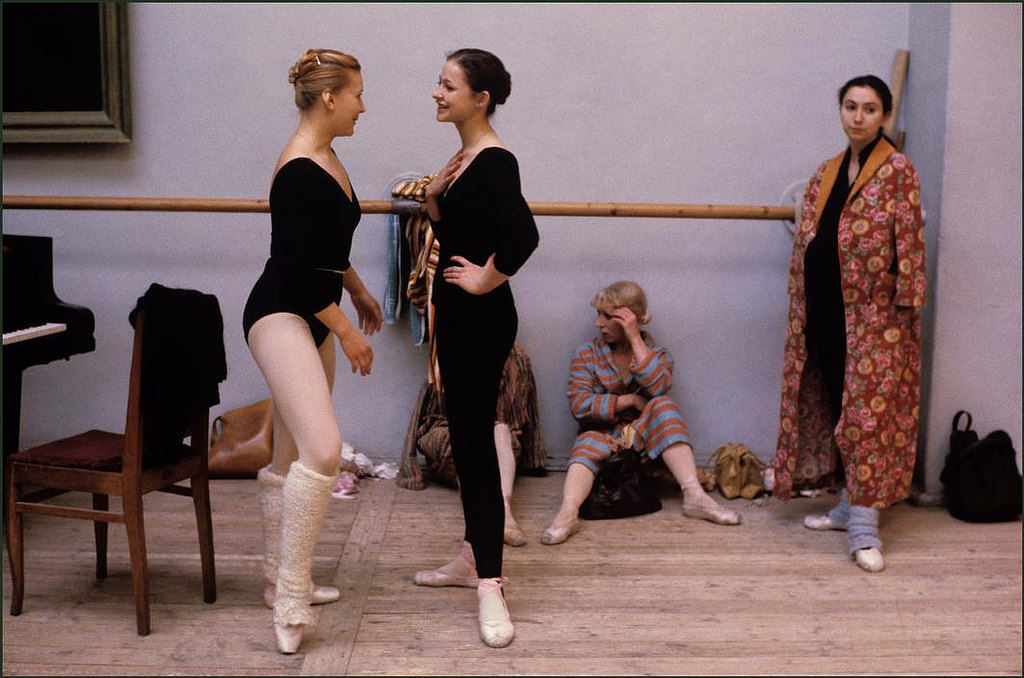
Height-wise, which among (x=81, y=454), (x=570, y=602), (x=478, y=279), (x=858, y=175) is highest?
(x=858, y=175)

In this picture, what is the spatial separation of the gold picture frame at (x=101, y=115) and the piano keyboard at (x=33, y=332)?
112cm

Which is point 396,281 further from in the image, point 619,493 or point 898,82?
point 898,82

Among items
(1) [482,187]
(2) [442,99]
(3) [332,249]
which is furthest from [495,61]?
(3) [332,249]

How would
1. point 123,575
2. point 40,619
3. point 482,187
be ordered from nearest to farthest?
point 482,187, point 40,619, point 123,575

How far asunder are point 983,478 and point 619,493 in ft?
4.16

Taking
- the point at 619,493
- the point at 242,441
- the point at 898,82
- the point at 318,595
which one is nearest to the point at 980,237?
the point at 898,82

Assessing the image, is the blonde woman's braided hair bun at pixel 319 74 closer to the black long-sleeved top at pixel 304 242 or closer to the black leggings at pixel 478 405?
the black long-sleeved top at pixel 304 242

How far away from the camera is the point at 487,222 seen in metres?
2.29

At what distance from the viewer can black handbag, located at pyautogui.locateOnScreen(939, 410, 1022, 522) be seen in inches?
129

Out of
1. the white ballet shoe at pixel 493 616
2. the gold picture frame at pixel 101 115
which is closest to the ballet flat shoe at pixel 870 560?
the white ballet shoe at pixel 493 616

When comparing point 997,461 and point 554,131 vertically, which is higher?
point 554,131

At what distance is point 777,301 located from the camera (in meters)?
3.91

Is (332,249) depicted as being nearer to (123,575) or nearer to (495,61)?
(495,61)

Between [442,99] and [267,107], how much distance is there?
5.81 feet
